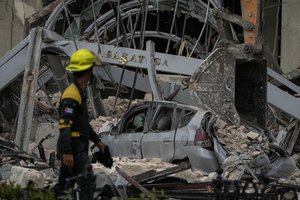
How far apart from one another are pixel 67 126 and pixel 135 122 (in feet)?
20.6

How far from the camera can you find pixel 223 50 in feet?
48.9

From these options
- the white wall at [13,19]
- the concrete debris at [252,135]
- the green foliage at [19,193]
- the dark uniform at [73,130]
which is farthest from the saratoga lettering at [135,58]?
the white wall at [13,19]

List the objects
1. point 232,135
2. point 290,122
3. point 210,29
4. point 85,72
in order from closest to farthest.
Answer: point 85,72 → point 232,135 → point 290,122 → point 210,29

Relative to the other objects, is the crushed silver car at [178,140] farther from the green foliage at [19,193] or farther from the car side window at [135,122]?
the green foliage at [19,193]

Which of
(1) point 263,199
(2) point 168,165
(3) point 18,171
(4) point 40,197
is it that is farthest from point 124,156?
(4) point 40,197

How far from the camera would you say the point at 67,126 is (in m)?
8.16

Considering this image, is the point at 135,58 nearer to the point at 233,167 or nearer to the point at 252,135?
the point at 252,135

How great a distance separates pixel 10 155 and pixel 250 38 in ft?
16.9

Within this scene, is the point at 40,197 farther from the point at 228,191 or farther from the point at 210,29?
the point at 210,29

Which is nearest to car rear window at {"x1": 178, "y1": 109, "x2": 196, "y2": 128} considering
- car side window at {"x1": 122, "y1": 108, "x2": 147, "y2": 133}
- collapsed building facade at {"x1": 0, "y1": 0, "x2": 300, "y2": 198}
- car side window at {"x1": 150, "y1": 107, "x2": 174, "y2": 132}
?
car side window at {"x1": 150, "y1": 107, "x2": 174, "y2": 132}

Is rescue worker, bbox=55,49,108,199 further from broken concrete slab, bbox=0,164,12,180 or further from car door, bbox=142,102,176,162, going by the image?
car door, bbox=142,102,176,162

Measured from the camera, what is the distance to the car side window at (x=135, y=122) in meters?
14.2

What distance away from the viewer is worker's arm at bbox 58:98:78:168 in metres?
8.09

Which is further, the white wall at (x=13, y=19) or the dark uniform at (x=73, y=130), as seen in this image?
the white wall at (x=13, y=19)
